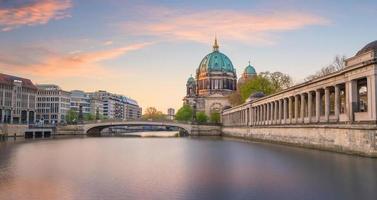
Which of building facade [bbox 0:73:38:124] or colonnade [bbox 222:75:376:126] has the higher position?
building facade [bbox 0:73:38:124]

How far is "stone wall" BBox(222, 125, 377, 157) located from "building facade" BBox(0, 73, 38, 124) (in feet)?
269

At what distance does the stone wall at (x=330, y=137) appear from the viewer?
36.3 metres

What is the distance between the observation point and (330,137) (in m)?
44.9

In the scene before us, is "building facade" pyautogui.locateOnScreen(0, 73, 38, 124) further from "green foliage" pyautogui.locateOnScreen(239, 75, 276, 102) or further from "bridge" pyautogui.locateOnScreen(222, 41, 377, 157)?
"bridge" pyautogui.locateOnScreen(222, 41, 377, 157)

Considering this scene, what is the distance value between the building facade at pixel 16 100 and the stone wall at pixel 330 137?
8195 centimetres

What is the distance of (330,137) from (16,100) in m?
115

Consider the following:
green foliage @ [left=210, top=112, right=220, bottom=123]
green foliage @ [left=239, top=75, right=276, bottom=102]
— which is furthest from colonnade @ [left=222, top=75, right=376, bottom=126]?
green foliage @ [left=210, top=112, right=220, bottom=123]

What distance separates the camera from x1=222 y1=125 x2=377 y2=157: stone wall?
119 ft

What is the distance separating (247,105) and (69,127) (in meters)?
50.7

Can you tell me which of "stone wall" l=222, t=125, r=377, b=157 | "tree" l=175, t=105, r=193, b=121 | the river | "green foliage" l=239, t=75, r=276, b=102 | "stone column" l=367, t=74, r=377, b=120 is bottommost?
Result: the river

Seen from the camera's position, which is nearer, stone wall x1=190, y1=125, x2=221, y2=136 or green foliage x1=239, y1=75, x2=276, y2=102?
green foliage x1=239, y1=75, x2=276, y2=102

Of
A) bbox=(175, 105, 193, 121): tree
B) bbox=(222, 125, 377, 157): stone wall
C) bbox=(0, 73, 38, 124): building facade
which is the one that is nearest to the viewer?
bbox=(222, 125, 377, 157): stone wall

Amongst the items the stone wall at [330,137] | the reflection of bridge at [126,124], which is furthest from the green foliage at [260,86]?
the stone wall at [330,137]

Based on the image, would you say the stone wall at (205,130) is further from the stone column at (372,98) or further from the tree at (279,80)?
the stone column at (372,98)
